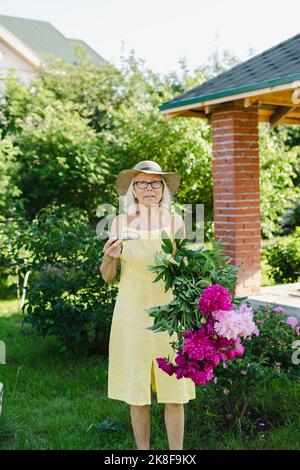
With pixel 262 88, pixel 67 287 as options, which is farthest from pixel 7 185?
pixel 262 88

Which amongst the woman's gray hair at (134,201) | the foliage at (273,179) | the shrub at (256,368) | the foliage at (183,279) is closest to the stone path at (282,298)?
the shrub at (256,368)

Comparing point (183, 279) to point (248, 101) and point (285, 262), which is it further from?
point (285, 262)

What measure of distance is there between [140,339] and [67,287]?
8.01 feet

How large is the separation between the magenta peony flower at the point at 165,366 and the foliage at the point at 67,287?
2.38 m

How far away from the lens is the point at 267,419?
13.2ft

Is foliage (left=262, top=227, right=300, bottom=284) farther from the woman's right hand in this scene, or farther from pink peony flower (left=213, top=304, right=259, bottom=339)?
pink peony flower (left=213, top=304, right=259, bottom=339)

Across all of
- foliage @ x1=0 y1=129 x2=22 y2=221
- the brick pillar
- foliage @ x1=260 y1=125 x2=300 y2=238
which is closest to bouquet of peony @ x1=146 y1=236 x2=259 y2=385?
the brick pillar

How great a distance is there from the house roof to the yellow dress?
82.3 ft

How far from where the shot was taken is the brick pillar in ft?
20.6

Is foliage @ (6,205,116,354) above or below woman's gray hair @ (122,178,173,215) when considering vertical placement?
below

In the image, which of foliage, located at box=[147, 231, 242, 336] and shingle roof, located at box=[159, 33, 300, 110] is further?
shingle roof, located at box=[159, 33, 300, 110]

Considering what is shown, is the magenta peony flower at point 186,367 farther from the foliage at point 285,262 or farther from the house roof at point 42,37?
the house roof at point 42,37

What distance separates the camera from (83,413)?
4281mm
